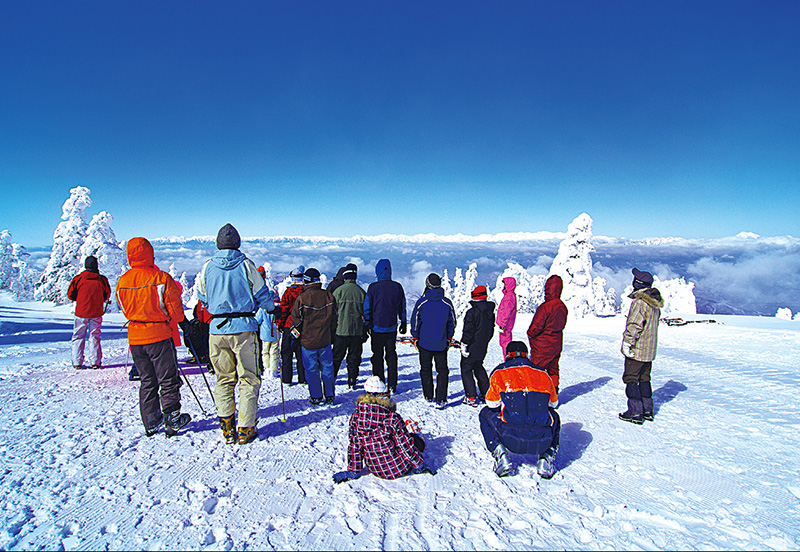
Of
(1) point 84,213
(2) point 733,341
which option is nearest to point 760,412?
(2) point 733,341

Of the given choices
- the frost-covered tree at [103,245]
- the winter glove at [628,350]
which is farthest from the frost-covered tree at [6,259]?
the winter glove at [628,350]

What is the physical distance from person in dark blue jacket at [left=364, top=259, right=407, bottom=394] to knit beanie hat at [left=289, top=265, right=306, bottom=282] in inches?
53.8

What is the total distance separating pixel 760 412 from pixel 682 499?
451 cm

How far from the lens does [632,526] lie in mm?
3418

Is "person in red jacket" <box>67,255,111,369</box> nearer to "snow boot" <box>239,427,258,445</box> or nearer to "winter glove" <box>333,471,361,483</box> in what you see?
"snow boot" <box>239,427,258,445</box>

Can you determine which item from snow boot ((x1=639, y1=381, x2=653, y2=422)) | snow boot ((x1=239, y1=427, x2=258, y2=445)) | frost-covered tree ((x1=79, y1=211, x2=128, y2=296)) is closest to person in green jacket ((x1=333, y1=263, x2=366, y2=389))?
snow boot ((x1=239, y1=427, x2=258, y2=445))

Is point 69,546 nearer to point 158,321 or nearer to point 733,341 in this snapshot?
point 158,321

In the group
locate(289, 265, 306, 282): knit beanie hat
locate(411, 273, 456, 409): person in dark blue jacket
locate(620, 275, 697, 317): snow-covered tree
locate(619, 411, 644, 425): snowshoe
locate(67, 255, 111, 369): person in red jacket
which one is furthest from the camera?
locate(620, 275, 697, 317): snow-covered tree

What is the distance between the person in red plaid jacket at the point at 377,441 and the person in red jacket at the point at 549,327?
3306mm

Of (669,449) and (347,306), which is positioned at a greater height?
(347,306)

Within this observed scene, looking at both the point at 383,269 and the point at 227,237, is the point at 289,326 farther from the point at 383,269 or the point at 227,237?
the point at 227,237

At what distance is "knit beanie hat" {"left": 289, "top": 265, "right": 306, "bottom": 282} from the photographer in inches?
272

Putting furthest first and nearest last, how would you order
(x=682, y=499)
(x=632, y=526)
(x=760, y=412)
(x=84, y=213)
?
(x=84, y=213)
(x=760, y=412)
(x=682, y=499)
(x=632, y=526)

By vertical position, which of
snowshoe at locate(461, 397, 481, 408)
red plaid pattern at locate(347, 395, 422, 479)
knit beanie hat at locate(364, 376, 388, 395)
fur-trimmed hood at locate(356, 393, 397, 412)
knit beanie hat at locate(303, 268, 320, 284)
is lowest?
snowshoe at locate(461, 397, 481, 408)
